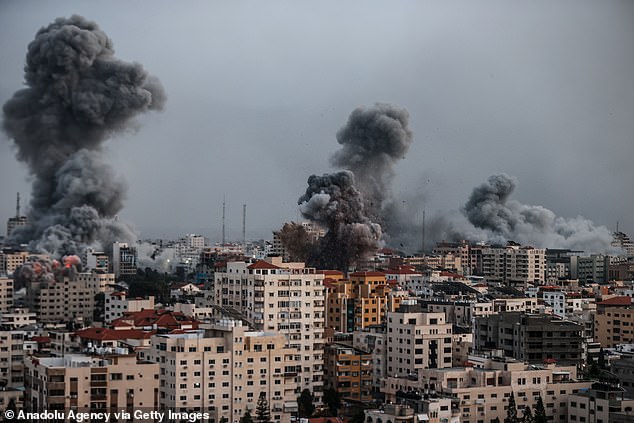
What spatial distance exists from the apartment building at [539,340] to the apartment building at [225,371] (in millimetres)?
7001

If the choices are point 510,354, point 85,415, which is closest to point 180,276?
point 510,354

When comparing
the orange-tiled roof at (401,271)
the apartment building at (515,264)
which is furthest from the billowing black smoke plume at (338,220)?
the apartment building at (515,264)

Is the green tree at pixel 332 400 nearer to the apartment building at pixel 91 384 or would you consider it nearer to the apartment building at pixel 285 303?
the apartment building at pixel 285 303

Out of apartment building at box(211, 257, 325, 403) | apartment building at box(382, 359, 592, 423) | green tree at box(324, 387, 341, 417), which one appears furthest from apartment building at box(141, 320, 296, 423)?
apartment building at box(211, 257, 325, 403)

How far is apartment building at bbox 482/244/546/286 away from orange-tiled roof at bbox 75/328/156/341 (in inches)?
1126

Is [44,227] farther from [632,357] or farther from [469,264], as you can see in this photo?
[632,357]

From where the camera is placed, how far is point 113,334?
85.8ft

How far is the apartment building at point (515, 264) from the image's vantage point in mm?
54562

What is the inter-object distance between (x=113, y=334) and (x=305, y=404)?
183 inches

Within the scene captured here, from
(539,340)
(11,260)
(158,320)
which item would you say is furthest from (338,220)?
(539,340)

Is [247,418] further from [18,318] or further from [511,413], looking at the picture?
[18,318]

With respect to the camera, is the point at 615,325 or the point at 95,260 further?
the point at 95,260

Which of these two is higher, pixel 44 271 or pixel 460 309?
pixel 44 271

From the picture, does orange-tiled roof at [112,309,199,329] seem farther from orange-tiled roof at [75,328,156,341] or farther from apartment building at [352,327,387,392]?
apartment building at [352,327,387,392]
